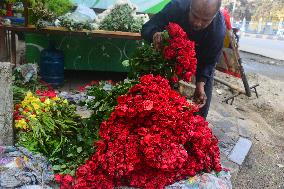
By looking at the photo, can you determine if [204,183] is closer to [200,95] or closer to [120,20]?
[200,95]

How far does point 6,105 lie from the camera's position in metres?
2.94

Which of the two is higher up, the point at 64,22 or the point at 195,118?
the point at 64,22

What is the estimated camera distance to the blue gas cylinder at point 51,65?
6.48 meters

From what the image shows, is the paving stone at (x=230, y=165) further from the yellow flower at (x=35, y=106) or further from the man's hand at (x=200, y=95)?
the yellow flower at (x=35, y=106)

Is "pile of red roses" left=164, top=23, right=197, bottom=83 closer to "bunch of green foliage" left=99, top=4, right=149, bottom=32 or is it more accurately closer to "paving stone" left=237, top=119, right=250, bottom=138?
"paving stone" left=237, top=119, right=250, bottom=138

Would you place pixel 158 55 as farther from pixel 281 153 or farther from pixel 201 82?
pixel 281 153

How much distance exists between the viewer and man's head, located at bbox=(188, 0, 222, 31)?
9.71 feet

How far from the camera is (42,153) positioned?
9.80ft

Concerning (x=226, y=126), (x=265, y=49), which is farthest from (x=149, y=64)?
(x=265, y=49)

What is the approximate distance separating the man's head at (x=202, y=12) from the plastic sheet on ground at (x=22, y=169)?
1.77m

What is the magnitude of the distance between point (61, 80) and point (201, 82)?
3650 mm

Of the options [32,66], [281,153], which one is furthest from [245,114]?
[32,66]

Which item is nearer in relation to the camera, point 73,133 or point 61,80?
point 73,133

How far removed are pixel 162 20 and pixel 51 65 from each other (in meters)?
3.44
